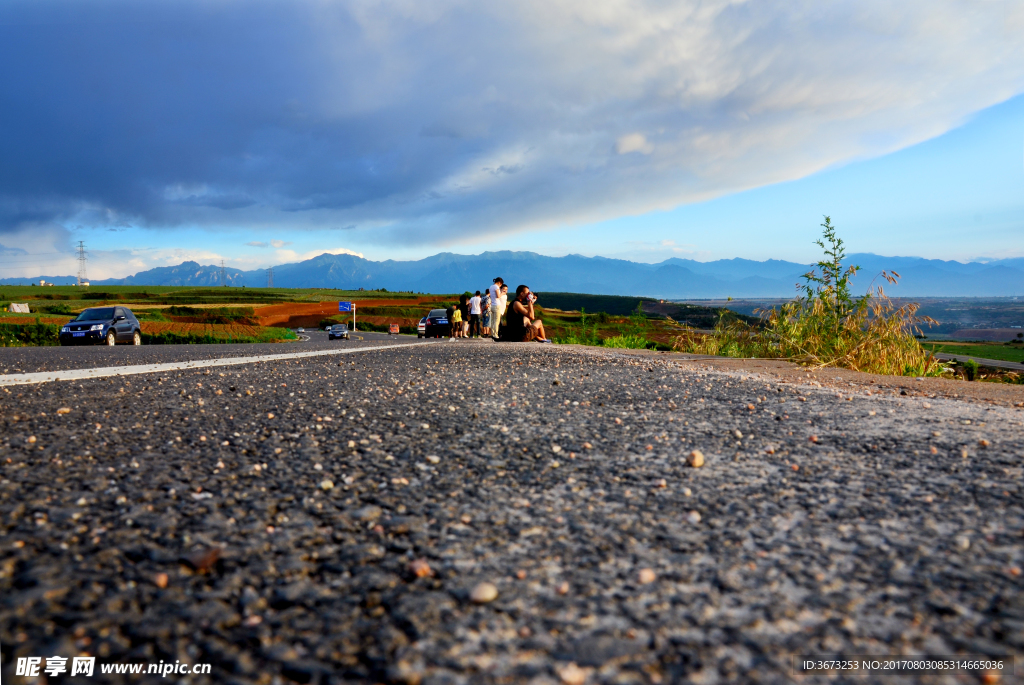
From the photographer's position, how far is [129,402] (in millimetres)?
5152

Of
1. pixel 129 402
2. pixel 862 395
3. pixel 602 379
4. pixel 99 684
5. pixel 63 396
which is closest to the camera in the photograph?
pixel 99 684

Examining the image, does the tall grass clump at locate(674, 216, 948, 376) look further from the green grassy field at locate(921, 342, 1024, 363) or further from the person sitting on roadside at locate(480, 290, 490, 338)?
the person sitting on roadside at locate(480, 290, 490, 338)

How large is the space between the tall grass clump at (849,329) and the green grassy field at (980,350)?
0.41 meters

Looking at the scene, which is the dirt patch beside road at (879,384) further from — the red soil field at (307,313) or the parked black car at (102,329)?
the red soil field at (307,313)

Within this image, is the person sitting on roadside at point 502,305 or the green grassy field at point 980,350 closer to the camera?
the green grassy field at point 980,350

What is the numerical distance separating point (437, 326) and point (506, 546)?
32.4 m

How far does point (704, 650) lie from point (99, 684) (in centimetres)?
156

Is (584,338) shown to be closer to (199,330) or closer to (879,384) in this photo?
(879,384)

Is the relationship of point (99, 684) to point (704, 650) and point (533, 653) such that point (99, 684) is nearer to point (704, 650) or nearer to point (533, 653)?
point (533, 653)

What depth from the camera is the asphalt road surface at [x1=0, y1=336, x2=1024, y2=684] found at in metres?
1.51

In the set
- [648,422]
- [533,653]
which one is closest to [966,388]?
[648,422]

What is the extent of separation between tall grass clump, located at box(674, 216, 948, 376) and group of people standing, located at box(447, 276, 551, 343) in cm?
764

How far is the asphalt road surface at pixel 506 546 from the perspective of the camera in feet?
4.95

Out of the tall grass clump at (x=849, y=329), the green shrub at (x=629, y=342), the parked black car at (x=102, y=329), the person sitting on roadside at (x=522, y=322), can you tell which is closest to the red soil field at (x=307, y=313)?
the parked black car at (x=102, y=329)
